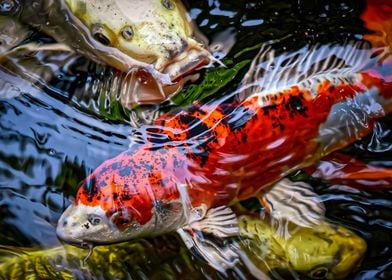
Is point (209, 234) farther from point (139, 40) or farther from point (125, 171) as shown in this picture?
point (139, 40)

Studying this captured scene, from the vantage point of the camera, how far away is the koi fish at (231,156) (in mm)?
1971

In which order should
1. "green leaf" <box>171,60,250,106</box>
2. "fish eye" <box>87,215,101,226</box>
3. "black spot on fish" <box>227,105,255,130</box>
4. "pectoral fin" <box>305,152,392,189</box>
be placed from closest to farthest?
"fish eye" <box>87,215,101,226</box>
"black spot on fish" <box>227,105,255,130</box>
"pectoral fin" <box>305,152,392,189</box>
"green leaf" <box>171,60,250,106</box>

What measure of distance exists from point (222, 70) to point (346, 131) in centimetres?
48

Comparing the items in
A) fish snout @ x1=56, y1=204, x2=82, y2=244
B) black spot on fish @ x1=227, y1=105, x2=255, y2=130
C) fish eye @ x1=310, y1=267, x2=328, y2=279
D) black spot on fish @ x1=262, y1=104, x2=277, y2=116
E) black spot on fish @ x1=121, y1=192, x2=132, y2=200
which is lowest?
fish eye @ x1=310, y1=267, x2=328, y2=279

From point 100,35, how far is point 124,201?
64cm

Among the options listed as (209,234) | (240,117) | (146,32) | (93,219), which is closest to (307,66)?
(240,117)

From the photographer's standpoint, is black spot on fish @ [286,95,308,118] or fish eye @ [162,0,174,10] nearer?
black spot on fish @ [286,95,308,118]

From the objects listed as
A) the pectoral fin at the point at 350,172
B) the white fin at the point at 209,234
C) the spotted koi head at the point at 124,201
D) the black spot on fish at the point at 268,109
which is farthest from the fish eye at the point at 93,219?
the pectoral fin at the point at 350,172

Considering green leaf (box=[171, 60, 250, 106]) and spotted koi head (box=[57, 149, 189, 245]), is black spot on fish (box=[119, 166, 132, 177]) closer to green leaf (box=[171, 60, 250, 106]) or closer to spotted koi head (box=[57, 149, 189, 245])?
spotted koi head (box=[57, 149, 189, 245])

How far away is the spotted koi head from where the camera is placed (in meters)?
1.95

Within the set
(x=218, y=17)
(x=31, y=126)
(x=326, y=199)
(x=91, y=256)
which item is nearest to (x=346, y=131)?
(x=326, y=199)

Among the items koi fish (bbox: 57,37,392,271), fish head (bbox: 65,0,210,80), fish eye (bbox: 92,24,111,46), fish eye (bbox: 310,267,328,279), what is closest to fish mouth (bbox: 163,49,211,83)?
fish head (bbox: 65,0,210,80)

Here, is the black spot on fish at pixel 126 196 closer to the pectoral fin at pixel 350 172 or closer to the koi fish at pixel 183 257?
the koi fish at pixel 183 257

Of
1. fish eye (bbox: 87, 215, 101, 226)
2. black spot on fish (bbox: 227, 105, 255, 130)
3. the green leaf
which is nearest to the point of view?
fish eye (bbox: 87, 215, 101, 226)
